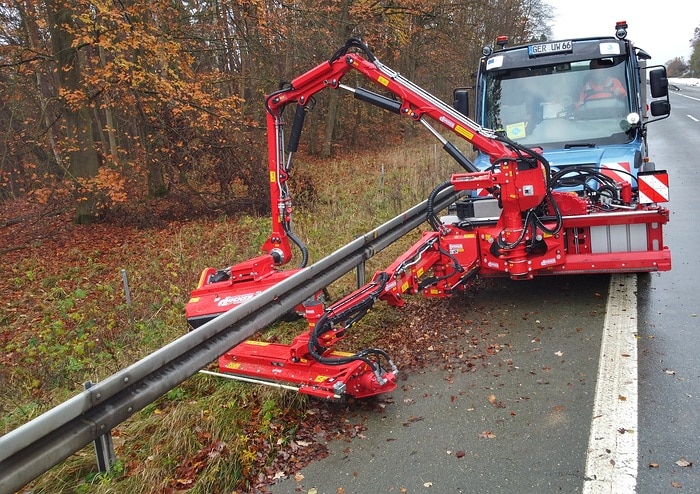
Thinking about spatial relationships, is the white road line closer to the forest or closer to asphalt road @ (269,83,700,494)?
asphalt road @ (269,83,700,494)

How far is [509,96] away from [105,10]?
26.3 feet

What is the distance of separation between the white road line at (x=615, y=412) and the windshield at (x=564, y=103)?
2861mm

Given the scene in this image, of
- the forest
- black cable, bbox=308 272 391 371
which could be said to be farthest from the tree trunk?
black cable, bbox=308 272 391 371

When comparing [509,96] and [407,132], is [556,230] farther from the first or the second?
[407,132]

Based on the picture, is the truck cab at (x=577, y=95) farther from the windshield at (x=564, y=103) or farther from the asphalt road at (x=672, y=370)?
the asphalt road at (x=672, y=370)

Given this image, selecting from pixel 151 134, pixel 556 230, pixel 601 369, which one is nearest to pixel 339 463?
pixel 601 369

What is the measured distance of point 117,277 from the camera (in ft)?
35.7

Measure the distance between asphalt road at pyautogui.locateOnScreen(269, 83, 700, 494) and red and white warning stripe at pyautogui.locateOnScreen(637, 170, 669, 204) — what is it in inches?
40.4

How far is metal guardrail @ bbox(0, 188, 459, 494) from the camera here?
9.11 feet

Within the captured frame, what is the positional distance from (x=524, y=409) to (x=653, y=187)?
3.09 meters

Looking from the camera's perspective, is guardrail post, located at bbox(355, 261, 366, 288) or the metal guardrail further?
guardrail post, located at bbox(355, 261, 366, 288)

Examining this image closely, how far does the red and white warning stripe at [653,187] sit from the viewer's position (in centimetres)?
578

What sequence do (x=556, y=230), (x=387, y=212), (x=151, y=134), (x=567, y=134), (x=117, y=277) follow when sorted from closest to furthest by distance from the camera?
(x=556, y=230) < (x=567, y=134) < (x=117, y=277) < (x=387, y=212) < (x=151, y=134)

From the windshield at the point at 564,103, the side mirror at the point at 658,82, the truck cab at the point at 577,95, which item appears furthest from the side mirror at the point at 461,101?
the side mirror at the point at 658,82
